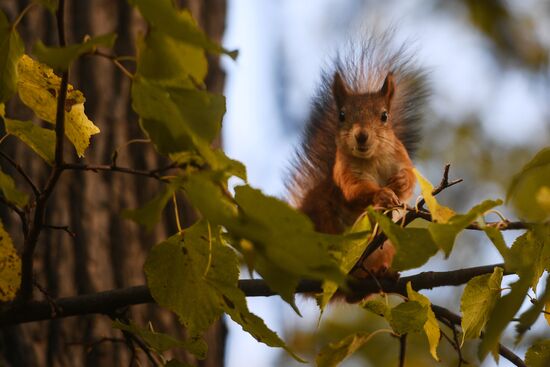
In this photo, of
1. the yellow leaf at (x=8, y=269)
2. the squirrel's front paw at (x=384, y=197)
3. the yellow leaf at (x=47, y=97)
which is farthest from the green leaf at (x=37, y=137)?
the squirrel's front paw at (x=384, y=197)

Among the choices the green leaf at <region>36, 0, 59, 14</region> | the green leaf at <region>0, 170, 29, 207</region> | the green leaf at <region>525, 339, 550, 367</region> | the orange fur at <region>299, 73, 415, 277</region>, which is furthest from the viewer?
the orange fur at <region>299, 73, 415, 277</region>

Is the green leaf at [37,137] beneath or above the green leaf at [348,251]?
above

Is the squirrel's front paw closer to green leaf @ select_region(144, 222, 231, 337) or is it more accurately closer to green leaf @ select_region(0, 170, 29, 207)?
green leaf @ select_region(144, 222, 231, 337)

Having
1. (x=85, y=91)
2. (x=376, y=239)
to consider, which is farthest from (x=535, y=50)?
(x=376, y=239)

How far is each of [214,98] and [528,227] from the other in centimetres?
36

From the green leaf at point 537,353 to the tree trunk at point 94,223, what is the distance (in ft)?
3.71

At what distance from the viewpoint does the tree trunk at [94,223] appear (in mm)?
2223

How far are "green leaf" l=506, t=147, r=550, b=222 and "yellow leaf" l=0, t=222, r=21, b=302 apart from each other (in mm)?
648

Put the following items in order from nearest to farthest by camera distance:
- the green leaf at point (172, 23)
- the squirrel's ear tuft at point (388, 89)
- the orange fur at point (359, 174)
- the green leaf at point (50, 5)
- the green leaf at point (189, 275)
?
the green leaf at point (172, 23)
the green leaf at point (50, 5)
the green leaf at point (189, 275)
the orange fur at point (359, 174)
the squirrel's ear tuft at point (388, 89)

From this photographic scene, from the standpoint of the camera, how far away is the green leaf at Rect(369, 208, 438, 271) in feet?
3.02

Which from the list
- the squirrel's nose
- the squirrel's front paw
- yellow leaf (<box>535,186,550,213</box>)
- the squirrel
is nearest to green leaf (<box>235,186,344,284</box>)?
yellow leaf (<box>535,186,550,213</box>)

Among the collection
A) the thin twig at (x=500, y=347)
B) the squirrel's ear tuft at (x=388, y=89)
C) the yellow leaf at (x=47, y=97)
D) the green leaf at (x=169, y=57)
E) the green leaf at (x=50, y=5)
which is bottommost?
the thin twig at (x=500, y=347)

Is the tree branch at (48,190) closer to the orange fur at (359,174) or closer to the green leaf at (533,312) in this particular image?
the green leaf at (533,312)

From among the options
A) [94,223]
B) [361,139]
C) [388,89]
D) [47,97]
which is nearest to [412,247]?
[47,97]
